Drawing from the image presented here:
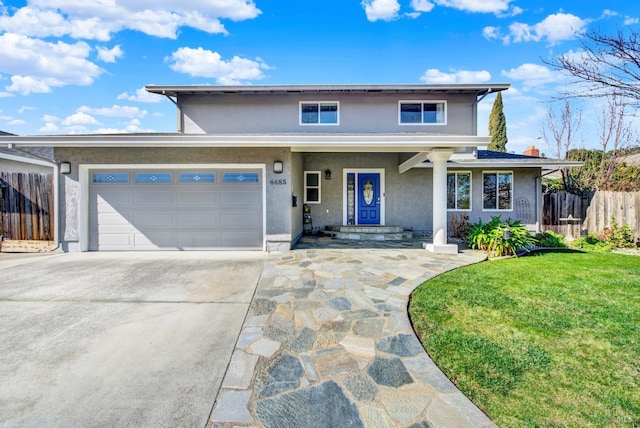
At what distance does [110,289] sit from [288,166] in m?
4.44

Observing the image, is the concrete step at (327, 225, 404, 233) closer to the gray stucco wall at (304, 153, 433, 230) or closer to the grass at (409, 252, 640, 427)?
the gray stucco wall at (304, 153, 433, 230)

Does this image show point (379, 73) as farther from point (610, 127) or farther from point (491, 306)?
point (610, 127)

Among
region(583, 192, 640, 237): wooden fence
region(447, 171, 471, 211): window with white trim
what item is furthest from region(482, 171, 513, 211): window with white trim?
region(583, 192, 640, 237): wooden fence

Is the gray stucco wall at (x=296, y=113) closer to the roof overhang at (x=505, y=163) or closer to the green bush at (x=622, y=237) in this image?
the roof overhang at (x=505, y=163)

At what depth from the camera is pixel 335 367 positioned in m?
2.50

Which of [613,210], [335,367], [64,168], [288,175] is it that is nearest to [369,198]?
[288,175]

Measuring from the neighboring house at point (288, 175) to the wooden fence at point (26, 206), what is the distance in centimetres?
71

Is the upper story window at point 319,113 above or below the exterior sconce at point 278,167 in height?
above

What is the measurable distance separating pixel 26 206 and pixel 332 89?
9.84 meters

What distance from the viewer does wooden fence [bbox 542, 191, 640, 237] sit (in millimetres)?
8492

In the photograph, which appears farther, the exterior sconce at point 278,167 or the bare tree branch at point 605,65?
the exterior sconce at point 278,167

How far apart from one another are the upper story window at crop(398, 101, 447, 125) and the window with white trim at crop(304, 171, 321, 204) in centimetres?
403

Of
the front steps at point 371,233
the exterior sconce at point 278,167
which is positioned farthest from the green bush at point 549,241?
the exterior sconce at point 278,167

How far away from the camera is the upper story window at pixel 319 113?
35.7 ft
